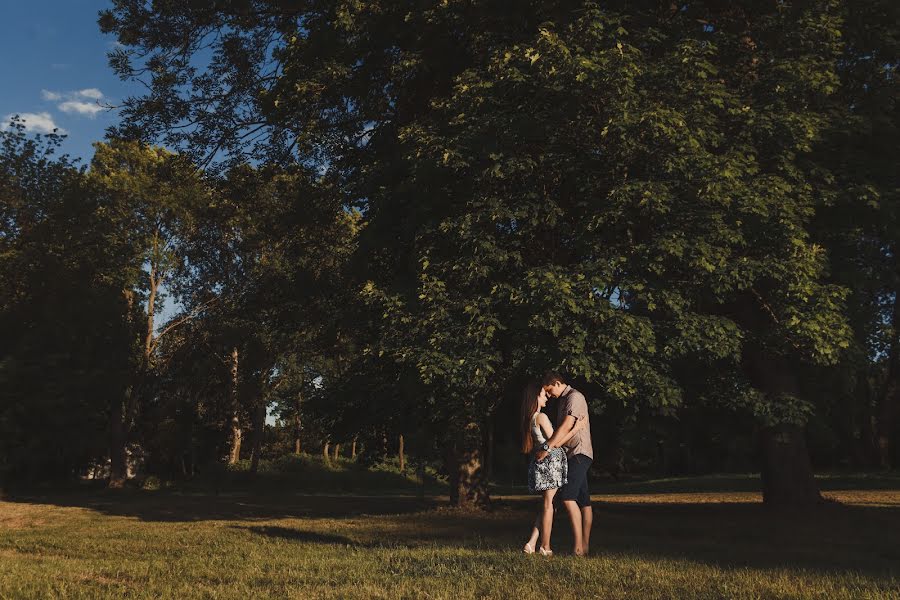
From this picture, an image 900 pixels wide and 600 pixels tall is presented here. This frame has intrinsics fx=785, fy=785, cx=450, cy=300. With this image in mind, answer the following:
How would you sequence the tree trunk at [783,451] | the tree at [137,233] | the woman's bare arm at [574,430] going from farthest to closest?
1. the tree at [137,233]
2. the tree trunk at [783,451]
3. the woman's bare arm at [574,430]

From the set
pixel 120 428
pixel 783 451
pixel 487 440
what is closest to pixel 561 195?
pixel 783 451

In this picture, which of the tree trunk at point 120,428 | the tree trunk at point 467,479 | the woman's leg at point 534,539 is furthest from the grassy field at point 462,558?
the tree trunk at point 120,428

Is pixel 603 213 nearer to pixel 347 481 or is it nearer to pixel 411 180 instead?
pixel 411 180

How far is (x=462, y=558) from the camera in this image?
7.75 metres

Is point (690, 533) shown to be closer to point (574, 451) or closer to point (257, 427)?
point (574, 451)

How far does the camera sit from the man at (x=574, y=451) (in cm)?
843

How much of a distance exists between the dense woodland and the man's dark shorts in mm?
2064

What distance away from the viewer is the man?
843 centimetres

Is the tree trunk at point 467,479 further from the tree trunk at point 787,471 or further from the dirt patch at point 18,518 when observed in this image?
the dirt patch at point 18,518

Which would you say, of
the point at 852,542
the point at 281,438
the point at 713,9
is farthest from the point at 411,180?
the point at 281,438

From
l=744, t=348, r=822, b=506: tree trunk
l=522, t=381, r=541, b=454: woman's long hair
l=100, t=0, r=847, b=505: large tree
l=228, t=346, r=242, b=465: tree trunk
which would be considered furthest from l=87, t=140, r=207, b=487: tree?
Result: l=522, t=381, r=541, b=454: woman's long hair

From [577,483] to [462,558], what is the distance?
1618 millimetres

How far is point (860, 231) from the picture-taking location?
45.1 ft

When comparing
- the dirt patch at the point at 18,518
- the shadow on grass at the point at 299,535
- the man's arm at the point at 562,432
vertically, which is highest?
the man's arm at the point at 562,432
